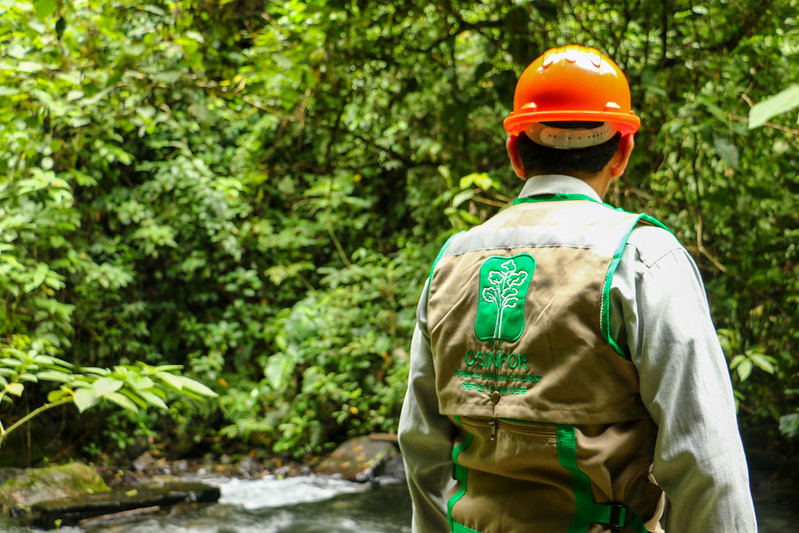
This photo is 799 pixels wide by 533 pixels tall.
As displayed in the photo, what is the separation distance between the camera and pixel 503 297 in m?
1.34

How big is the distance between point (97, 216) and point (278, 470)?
120 inches

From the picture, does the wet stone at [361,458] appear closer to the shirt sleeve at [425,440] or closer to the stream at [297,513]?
the stream at [297,513]

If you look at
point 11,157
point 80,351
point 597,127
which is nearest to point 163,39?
point 11,157

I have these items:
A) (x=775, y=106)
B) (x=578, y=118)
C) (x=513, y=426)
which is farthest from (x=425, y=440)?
(x=775, y=106)

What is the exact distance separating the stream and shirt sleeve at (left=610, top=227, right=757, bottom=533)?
4222mm

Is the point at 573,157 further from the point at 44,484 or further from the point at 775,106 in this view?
the point at 44,484

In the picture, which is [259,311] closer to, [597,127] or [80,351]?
[80,351]

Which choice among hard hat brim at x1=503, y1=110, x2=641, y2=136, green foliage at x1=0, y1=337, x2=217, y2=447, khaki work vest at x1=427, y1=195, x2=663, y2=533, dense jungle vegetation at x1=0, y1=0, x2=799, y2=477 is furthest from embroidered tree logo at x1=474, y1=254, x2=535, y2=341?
A: green foliage at x1=0, y1=337, x2=217, y2=447

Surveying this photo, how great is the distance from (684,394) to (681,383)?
0.7 inches

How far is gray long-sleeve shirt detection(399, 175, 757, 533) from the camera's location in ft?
3.67

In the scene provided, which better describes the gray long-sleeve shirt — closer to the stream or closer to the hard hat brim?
the hard hat brim

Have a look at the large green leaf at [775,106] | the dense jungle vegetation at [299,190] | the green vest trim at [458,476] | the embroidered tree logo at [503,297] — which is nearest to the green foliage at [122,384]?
the dense jungle vegetation at [299,190]

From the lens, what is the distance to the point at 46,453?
6398 mm

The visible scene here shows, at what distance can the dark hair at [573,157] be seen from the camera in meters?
1.43
